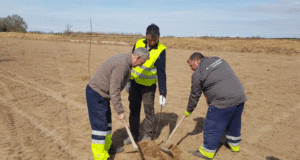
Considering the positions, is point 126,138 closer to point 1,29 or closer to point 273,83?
point 273,83

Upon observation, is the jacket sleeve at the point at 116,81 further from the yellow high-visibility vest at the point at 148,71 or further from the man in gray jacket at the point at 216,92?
the man in gray jacket at the point at 216,92

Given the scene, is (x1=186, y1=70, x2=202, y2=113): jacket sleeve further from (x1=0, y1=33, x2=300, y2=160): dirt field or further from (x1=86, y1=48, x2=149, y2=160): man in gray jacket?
(x1=0, y1=33, x2=300, y2=160): dirt field

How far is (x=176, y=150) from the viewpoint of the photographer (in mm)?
3910

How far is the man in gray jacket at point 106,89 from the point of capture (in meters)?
2.76

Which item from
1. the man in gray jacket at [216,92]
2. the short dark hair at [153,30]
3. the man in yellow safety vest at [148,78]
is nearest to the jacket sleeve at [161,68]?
the man in yellow safety vest at [148,78]

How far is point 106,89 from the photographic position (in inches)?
115

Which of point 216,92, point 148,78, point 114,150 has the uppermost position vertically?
point 148,78

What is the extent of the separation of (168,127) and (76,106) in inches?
106

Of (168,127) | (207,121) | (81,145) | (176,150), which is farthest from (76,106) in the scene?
(207,121)

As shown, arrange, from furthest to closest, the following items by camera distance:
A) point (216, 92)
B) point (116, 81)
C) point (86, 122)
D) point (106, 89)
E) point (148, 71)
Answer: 1. point (86, 122)
2. point (148, 71)
3. point (216, 92)
4. point (106, 89)
5. point (116, 81)

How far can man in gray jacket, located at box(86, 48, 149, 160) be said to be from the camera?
2762 millimetres

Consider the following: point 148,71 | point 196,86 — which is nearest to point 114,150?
point 148,71

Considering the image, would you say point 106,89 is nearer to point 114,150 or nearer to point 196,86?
point 114,150

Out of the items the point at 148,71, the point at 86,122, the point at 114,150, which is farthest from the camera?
the point at 86,122
